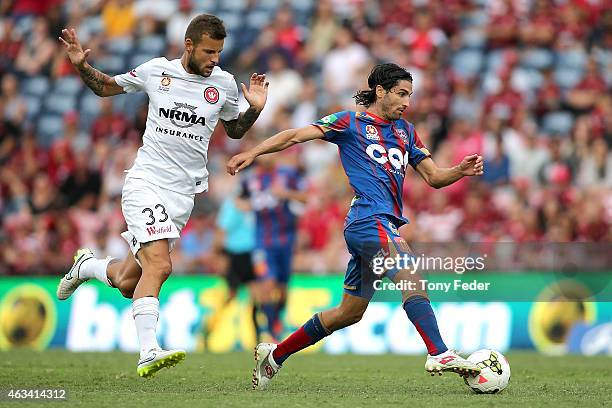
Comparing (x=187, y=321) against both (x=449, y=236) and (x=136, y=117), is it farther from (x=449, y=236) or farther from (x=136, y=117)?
(x=136, y=117)

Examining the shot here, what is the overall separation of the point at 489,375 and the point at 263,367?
1767 millimetres

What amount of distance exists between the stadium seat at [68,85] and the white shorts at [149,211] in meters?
12.8

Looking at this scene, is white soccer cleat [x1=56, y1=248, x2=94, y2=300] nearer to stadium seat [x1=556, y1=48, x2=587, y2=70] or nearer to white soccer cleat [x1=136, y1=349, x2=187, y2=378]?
white soccer cleat [x1=136, y1=349, x2=187, y2=378]

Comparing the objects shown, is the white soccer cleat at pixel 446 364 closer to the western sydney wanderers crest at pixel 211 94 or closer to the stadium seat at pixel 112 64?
the western sydney wanderers crest at pixel 211 94

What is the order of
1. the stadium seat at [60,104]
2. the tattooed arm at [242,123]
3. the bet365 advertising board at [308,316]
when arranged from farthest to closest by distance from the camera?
the stadium seat at [60,104] < the bet365 advertising board at [308,316] < the tattooed arm at [242,123]

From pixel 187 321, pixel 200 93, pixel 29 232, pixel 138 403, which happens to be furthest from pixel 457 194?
pixel 138 403

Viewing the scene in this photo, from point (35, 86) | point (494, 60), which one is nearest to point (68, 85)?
point (35, 86)

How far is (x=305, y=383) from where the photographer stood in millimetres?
9297

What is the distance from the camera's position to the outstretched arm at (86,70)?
28.7 feet

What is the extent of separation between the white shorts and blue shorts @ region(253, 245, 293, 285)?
622cm

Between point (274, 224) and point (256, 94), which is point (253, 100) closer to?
point (256, 94)

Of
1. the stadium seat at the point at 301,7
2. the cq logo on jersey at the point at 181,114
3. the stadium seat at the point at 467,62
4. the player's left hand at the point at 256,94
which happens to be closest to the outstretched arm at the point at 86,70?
the cq logo on jersey at the point at 181,114

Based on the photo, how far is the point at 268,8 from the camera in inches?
832

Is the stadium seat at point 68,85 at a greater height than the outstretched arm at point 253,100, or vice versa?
the stadium seat at point 68,85
